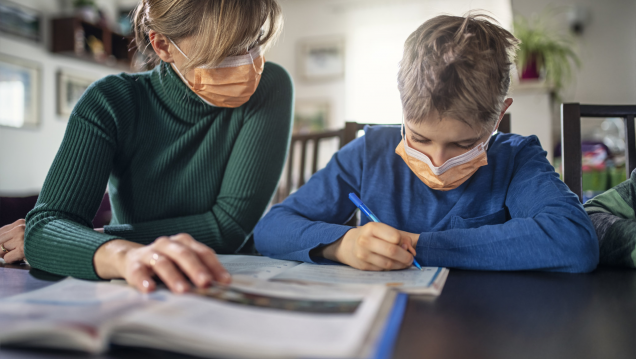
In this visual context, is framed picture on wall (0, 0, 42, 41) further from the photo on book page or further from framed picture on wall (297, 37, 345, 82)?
the photo on book page

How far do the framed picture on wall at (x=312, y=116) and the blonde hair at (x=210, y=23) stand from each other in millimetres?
3675

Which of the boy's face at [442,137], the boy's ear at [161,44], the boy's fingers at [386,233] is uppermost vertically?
the boy's ear at [161,44]

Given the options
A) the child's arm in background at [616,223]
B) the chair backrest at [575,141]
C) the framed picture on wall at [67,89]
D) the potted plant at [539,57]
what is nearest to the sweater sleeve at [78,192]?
the child's arm in background at [616,223]

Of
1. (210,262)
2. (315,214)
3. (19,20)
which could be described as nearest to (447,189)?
(315,214)

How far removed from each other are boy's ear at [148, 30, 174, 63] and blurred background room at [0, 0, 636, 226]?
147cm

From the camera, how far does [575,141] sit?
3.28 ft

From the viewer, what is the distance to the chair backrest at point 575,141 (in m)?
0.99

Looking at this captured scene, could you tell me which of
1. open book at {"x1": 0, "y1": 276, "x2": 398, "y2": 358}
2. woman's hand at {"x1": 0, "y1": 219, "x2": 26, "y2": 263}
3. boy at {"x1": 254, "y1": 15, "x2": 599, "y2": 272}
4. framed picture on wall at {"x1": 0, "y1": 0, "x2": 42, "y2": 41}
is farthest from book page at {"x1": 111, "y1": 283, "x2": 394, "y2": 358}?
framed picture on wall at {"x1": 0, "y1": 0, "x2": 42, "y2": 41}

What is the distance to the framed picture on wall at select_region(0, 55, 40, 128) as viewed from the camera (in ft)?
10.1

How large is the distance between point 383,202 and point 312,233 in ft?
0.76

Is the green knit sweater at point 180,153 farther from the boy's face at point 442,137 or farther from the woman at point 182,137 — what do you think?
the boy's face at point 442,137

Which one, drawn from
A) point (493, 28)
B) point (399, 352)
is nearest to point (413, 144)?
point (493, 28)

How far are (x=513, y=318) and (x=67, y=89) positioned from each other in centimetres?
401

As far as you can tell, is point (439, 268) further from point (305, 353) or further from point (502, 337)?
point (305, 353)
